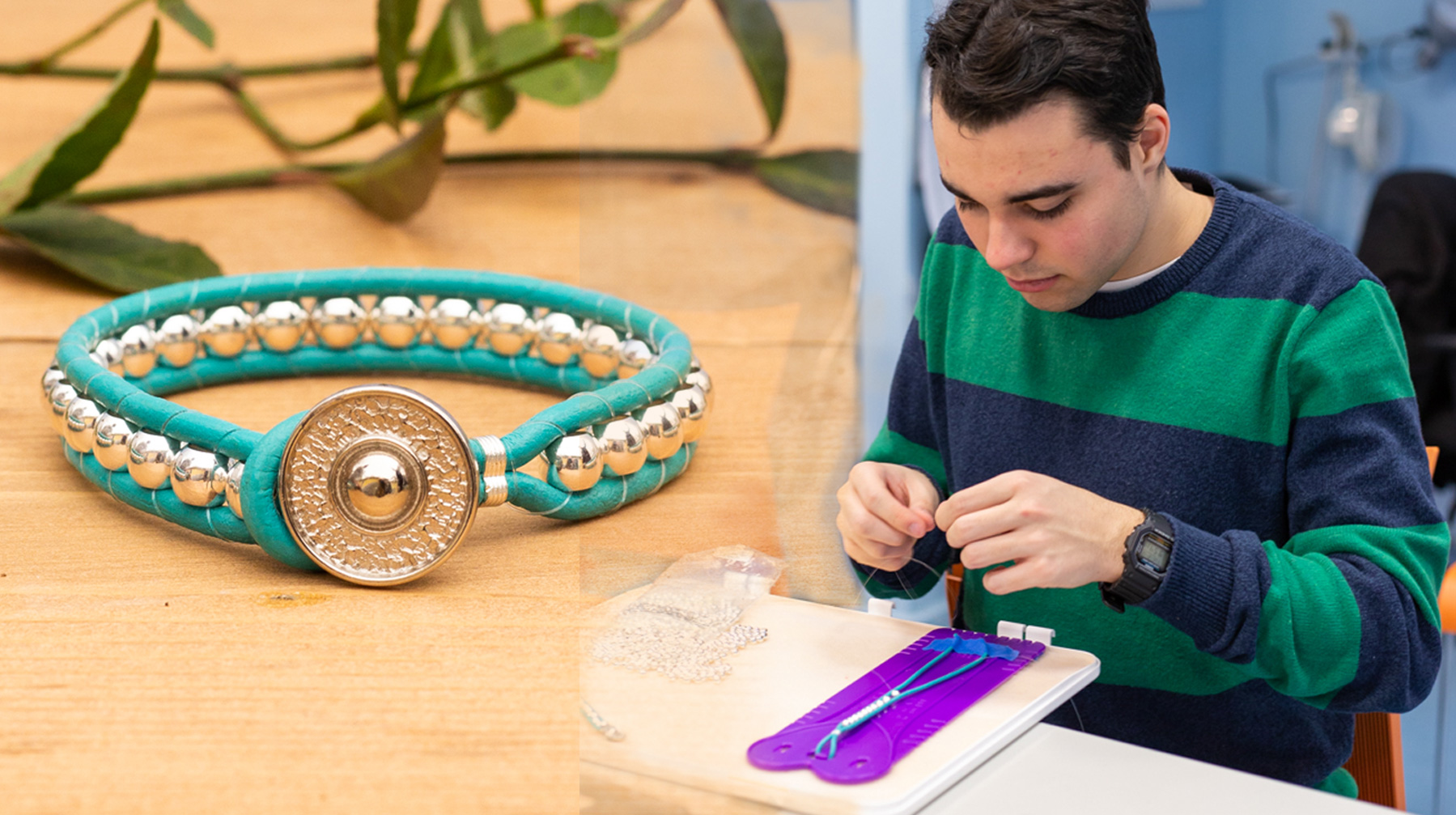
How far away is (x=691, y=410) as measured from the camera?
743 millimetres

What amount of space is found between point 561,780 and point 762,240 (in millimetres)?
491

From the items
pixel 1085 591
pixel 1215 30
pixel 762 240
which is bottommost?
pixel 1085 591

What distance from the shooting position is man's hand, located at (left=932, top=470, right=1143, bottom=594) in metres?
0.49

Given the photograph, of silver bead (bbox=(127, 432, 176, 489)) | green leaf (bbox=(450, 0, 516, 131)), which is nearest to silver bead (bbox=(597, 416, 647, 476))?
silver bead (bbox=(127, 432, 176, 489))

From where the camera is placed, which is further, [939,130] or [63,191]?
[63,191]

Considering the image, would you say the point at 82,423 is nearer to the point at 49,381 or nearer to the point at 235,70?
the point at 49,381

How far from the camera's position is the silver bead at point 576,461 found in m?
0.66

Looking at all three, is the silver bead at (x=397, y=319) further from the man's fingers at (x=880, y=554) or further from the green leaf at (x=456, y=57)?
the man's fingers at (x=880, y=554)

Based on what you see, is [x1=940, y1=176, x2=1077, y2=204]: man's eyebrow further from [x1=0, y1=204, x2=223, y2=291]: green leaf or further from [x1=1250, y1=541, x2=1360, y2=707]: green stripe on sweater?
[x1=0, y1=204, x2=223, y2=291]: green leaf

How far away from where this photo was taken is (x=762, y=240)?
2.87 ft

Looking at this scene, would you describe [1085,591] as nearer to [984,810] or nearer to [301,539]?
[984,810]

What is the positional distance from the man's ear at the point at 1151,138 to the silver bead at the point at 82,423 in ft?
1.77

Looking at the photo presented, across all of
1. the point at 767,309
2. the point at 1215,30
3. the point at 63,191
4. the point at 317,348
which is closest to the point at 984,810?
the point at 767,309

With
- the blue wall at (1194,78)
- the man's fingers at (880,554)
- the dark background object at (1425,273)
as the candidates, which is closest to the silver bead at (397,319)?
the man's fingers at (880,554)
